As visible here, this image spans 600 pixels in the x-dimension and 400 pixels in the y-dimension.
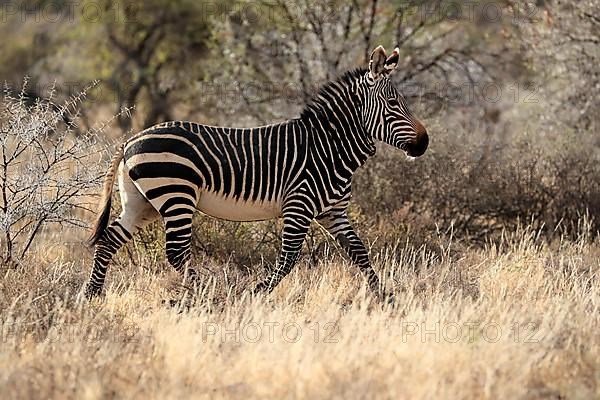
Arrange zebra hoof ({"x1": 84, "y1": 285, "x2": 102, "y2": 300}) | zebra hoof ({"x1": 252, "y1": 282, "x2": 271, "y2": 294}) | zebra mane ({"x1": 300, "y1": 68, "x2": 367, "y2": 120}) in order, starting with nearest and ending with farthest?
zebra hoof ({"x1": 252, "y1": 282, "x2": 271, "y2": 294}) → zebra hoof ({"x1": 84, "y1": 285, "x2": 102, "y2": 300}) → zebra mane ({"x1": 300, "y1": 68, "x2": 367, "y2": 120})

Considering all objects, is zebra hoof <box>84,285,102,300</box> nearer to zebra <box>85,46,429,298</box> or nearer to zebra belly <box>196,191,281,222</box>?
zebra <box>85,46,429,298</box>

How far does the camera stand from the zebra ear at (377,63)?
7859mm

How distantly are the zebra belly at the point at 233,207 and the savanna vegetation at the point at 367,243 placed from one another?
1.76 feet

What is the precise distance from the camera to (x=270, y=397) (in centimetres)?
496

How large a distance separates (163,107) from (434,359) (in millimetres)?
15505

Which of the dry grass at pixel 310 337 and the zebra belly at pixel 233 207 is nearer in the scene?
the dry grass at pixel 310 337

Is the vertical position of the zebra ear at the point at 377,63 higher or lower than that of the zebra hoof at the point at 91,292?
higher

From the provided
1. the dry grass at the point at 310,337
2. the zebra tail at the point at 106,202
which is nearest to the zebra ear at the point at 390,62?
the dry grass at the point at 310,337

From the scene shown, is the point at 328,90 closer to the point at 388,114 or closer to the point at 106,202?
the point at 388,114

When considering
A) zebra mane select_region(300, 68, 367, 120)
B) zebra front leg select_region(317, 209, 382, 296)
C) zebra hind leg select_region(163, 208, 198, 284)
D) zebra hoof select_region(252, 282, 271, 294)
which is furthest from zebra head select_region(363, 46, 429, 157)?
zebra hind leg select_region(163, 208, 198, 284)

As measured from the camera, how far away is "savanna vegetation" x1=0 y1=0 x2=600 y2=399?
17.4ft

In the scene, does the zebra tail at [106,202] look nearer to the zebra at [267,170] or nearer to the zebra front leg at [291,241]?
the zebra at [267,170]

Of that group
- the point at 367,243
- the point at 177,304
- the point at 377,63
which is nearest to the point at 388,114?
the point at 377,63

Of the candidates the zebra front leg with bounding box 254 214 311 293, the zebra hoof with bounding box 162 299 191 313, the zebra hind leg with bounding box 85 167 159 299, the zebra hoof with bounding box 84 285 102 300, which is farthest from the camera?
the zebra hind leg with bounding box 85 167 159 299
